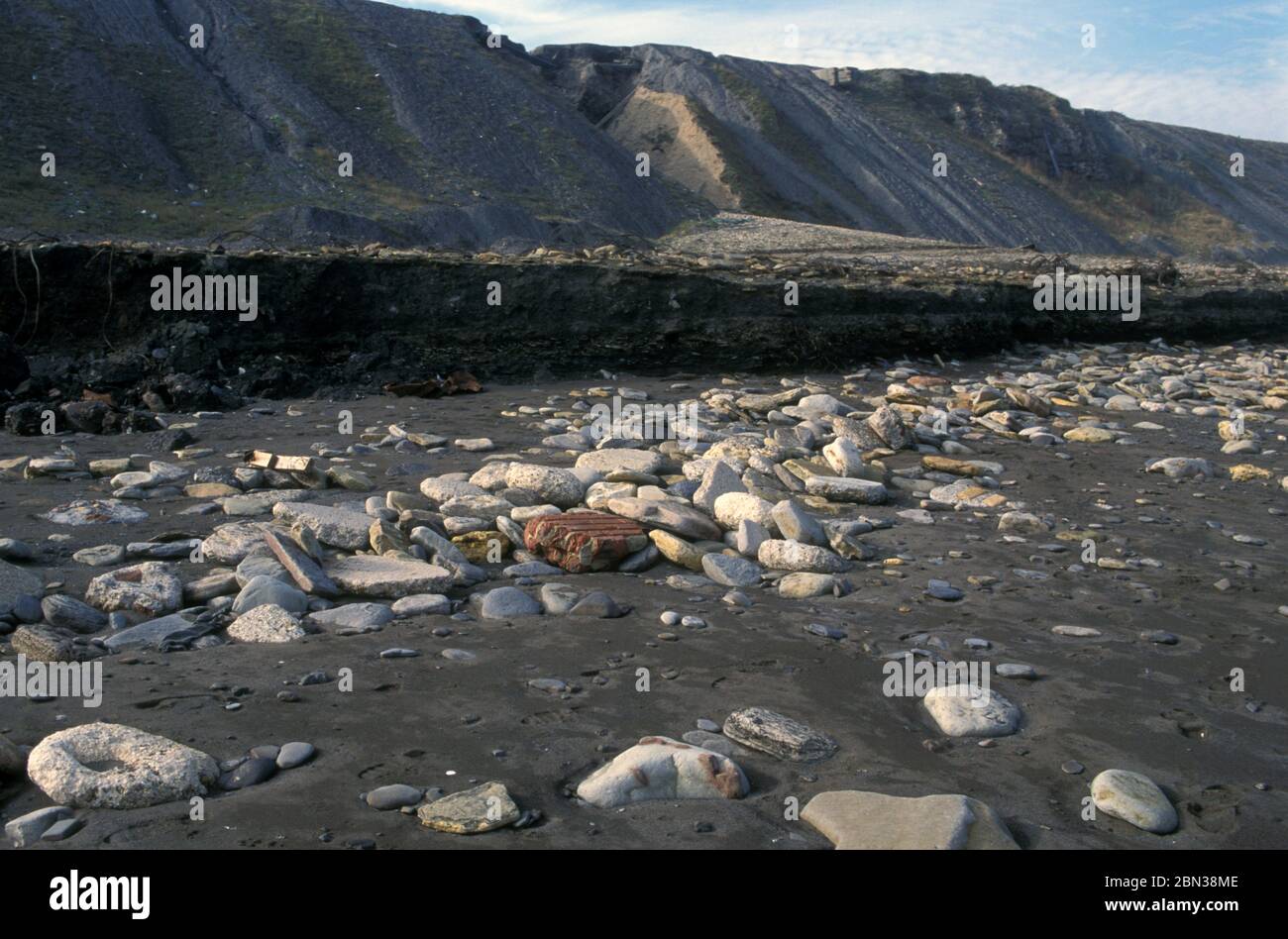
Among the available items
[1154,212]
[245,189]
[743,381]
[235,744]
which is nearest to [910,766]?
[235,744]

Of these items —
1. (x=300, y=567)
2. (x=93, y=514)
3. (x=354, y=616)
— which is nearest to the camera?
(x=354, y=616)

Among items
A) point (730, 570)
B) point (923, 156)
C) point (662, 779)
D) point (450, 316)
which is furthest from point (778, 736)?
point (923, 156)

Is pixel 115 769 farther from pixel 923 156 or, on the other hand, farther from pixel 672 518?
pixel 923 156

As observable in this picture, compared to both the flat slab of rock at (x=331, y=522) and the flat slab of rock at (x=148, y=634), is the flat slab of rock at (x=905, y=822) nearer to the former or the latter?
the flat slab of rock at (x=148, y=634)

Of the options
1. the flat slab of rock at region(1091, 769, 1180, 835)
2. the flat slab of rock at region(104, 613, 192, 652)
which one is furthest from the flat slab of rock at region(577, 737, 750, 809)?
the flat slab of rock at region(104, 613, 192, 652)

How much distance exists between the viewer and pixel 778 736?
278 cm

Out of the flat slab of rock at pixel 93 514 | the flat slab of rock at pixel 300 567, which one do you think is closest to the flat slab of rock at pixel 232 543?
the flat slab of rock at pixel 300 567

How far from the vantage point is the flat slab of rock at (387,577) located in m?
3.83

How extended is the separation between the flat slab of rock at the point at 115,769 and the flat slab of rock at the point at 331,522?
1715mm

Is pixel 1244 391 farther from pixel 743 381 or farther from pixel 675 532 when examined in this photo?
pixel 675 532

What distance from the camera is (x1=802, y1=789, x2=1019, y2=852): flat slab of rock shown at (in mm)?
2273

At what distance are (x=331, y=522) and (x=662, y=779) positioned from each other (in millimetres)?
2342

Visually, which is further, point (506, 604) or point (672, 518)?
point (672, 518)
